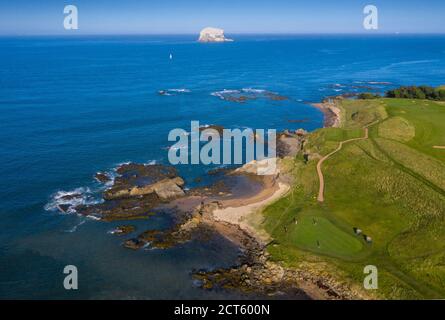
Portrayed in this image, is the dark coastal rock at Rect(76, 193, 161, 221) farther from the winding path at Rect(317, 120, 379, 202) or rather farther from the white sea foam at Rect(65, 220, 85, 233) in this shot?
the winding path at Rect(317, 120, 379, 202)

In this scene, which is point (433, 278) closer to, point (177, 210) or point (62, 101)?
point (177, 210)

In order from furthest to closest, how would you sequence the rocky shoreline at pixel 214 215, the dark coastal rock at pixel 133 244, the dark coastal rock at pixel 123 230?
the dark coastal rock at pixel 123 230
the dark coastal rock at pixel 133 244
the rocky shoreline at pixel 214 215

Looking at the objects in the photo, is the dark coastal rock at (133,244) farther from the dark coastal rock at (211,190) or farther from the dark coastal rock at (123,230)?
the dark coastal rock at (211,190)

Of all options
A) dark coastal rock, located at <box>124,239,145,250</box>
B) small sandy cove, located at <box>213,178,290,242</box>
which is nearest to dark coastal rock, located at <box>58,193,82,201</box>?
dark coastal rock, located at <box>124,239,145,250</box>

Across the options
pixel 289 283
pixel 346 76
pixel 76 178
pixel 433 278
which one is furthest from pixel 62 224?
pixel 346 76

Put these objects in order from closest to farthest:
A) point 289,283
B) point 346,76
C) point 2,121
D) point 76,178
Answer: point 289,283 < point 76,178 < point 2,121 < point 346,76

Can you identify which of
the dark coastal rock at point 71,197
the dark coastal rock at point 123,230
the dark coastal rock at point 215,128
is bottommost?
the dark coastal rock at point 123,230

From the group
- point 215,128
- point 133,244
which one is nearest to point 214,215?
point 133,244

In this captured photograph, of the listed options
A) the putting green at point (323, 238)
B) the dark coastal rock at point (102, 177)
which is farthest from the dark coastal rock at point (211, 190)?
the putting green at point (323, 238)
